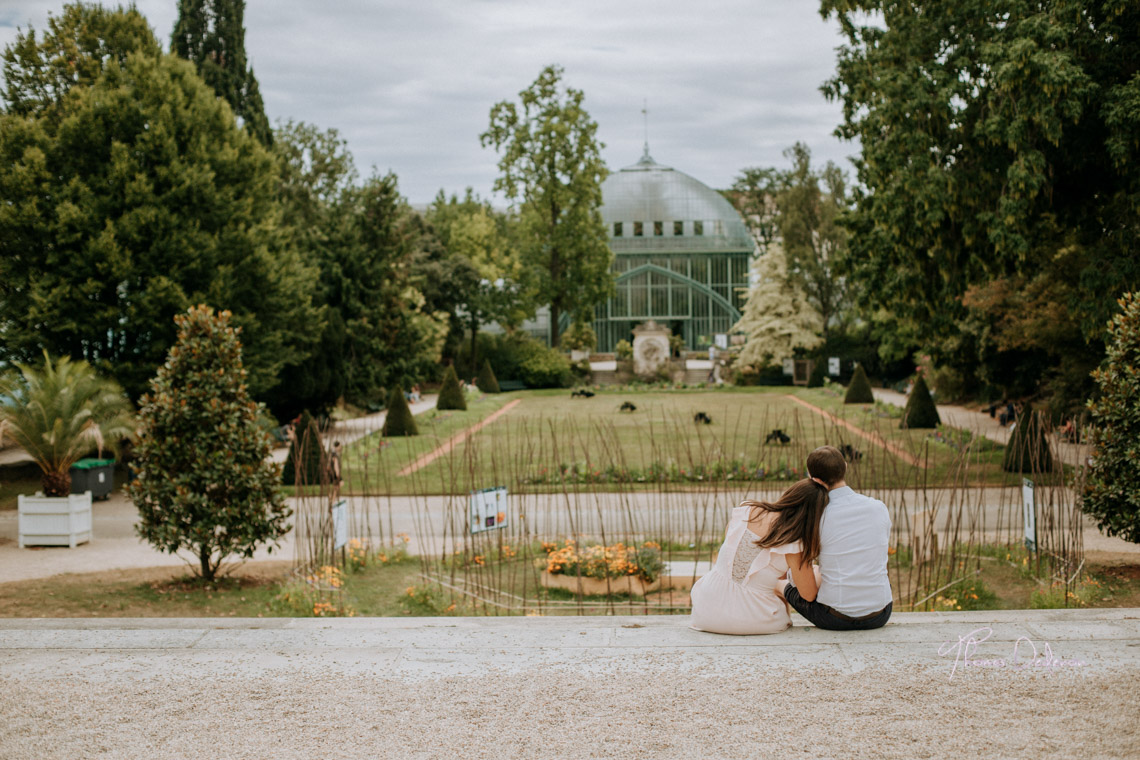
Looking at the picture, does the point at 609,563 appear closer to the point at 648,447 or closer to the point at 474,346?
the point at 648,447

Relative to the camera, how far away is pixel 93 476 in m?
15.1

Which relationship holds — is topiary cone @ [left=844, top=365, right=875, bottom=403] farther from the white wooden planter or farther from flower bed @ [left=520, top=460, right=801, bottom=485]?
the white wooden planter

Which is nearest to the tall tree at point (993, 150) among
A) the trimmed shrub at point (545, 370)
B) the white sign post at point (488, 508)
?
the white sign post at point (488, 508)

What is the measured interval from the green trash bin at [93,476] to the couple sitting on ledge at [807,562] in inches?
503

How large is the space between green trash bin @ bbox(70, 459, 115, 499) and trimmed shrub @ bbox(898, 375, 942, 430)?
56.7ft

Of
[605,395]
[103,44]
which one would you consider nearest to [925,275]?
[103,44]

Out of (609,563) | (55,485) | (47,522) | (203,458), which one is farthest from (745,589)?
(55,485)

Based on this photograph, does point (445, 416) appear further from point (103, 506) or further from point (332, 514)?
point (332, 514)

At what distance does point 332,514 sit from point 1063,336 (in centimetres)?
1543

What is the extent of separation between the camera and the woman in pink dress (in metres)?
5.22

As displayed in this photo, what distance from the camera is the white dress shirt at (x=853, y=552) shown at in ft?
17.2

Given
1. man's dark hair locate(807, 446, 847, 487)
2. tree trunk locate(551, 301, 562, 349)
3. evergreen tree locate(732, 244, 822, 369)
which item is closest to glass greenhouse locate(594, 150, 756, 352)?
tree trunk locate(551, 301, 562, 349)

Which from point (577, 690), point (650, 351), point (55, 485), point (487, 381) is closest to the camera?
point (577, 690)

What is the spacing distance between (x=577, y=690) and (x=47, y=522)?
32.4 ft
